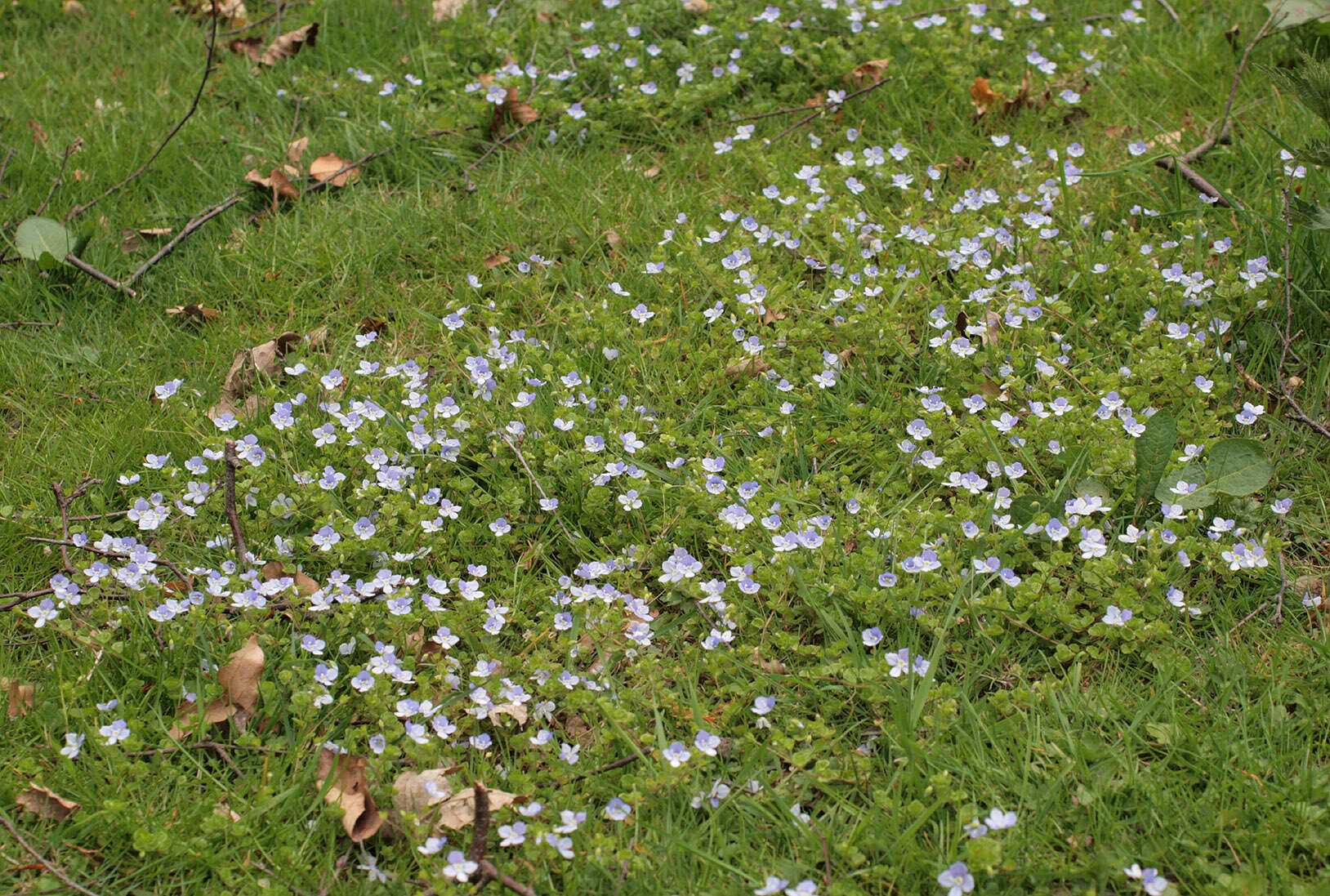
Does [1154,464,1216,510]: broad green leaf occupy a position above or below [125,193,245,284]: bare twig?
below

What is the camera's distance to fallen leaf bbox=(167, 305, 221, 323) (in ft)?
13.1

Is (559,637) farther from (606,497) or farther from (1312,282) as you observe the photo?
(1312,282)

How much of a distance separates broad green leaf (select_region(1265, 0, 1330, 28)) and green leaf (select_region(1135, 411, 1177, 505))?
8.08 ft

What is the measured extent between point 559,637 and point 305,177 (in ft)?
8.81

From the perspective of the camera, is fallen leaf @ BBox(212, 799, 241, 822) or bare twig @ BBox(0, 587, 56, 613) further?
bare twig @ BBox(0, 587, 56, 613)

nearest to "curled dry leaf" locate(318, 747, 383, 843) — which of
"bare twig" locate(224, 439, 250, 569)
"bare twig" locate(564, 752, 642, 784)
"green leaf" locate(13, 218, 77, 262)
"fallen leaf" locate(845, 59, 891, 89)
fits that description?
"bare twig" locate(564, 752, 642, 784)

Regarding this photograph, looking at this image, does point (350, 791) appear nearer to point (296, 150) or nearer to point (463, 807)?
point (463, 807)

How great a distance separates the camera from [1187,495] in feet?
9.98

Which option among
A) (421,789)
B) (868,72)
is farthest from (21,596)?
(868,72)

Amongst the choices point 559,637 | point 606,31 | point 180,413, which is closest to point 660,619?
point 559,637

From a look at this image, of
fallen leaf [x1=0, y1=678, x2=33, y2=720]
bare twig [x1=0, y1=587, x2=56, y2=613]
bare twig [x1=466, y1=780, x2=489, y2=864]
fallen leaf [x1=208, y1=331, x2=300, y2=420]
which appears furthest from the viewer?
fallen leaf [x1=208, y1=331, x2=300, y2=420]

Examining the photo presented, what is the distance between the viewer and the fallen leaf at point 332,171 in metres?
4.60

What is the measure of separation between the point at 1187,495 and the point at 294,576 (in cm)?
250

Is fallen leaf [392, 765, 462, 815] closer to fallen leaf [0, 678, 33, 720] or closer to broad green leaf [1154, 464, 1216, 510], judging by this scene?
fallen leaf [0, 678, 33, 720]
